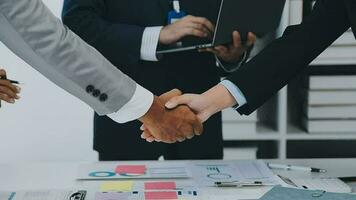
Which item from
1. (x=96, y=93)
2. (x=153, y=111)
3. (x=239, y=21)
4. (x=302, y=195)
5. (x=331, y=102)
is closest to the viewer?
(x=302, y=195)

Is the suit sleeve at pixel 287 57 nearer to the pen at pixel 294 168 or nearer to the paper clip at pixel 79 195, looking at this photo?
the pen at pixel 294 168

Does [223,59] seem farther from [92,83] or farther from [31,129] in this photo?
[31,129]

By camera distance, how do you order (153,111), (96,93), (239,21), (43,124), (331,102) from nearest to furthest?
(96,93) < (153,111) < (239,21) < (331,102) < (43,124)

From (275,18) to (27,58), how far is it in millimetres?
803

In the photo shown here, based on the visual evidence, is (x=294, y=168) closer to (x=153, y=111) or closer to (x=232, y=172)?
(x=232, y=172)

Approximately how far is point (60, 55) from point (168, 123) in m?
0.35

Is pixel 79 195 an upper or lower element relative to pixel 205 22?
lower

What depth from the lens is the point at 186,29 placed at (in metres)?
1.62

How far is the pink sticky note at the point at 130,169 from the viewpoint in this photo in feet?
4.64

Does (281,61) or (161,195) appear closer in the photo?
(161,195)

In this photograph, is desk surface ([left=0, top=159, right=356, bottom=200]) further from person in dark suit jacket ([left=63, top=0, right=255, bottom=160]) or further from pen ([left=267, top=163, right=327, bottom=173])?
person in dark suit jacket ([left=63, top=0, right=255, bottom=160])

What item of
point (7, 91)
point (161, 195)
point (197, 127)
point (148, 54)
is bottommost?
point (161, 195)

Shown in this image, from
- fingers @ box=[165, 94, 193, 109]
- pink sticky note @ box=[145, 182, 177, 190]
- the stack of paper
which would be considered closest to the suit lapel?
fingers @ box=[165, 94, 193, 109]

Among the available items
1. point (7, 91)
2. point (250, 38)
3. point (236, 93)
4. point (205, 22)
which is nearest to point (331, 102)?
point (250, 38)
